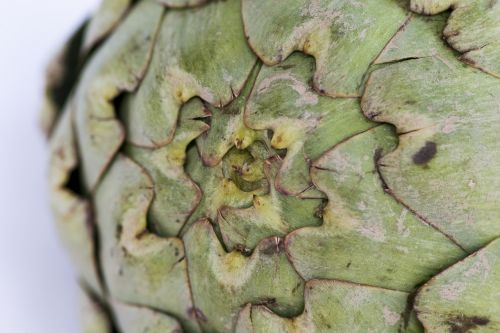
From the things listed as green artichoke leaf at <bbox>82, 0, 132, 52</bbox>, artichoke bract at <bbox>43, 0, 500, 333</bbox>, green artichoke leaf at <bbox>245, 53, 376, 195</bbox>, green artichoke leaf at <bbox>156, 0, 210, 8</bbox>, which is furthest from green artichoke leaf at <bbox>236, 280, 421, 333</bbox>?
green artichoke leaf at <bbox>82, 0, 132, 52</bbox>

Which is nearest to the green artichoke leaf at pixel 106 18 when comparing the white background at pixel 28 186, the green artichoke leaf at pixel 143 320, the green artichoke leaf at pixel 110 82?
the green artichoke leaf at pixel 110 82

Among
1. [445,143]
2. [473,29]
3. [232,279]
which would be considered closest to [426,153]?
[445,143]

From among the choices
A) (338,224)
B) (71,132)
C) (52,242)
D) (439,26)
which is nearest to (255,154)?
(338,224)

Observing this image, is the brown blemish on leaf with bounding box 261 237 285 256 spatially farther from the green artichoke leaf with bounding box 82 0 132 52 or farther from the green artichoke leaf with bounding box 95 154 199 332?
the green artichoke leaf with bounding box 82 0 132 52

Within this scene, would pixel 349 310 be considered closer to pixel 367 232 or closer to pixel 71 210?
pixel 367 232

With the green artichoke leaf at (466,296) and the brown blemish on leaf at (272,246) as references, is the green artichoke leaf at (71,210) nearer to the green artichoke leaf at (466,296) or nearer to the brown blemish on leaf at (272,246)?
the brown blemish on leaf at (272,246)
